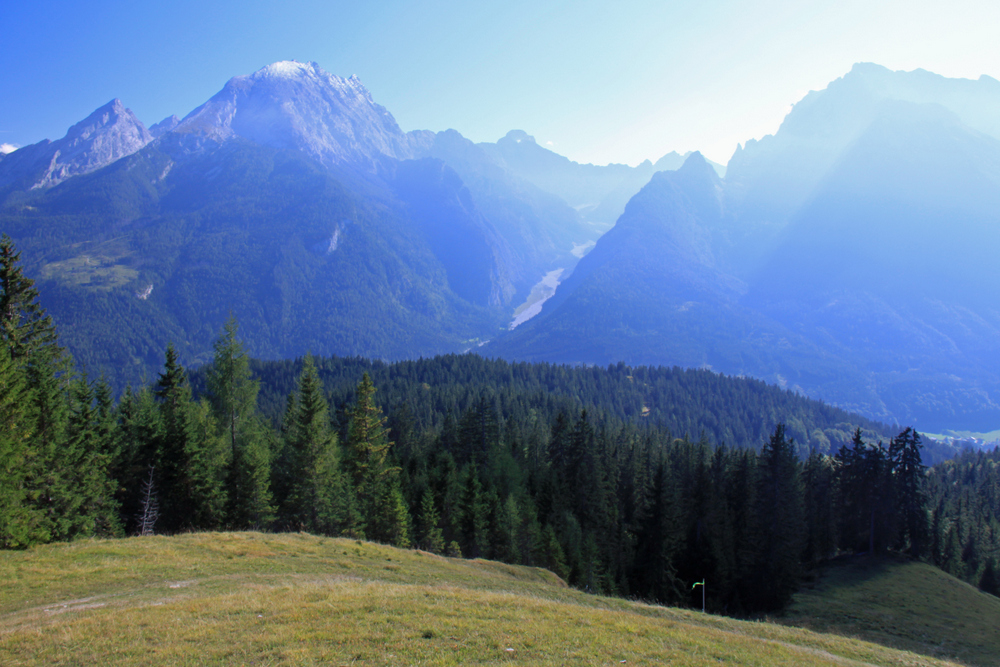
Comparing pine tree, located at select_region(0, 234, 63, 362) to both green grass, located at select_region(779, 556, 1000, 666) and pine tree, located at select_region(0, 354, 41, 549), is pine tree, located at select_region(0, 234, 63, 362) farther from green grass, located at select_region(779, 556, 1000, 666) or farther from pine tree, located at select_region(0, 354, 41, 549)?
green grass, located at select_region(779, 556, 1000, 666)

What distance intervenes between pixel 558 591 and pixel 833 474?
70539 mm

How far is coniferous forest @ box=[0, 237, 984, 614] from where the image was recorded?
102ft

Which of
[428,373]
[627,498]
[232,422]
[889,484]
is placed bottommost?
[627,498]

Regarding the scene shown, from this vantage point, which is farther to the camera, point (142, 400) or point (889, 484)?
point (889, 484)

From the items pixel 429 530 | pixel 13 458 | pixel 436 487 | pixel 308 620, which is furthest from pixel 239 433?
pixel 308 620

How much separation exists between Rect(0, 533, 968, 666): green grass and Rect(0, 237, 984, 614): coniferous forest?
8.47 metres

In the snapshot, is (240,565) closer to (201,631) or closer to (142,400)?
(201,631)

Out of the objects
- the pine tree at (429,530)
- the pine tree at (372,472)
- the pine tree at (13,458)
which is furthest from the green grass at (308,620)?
the pine tree at (429,530)

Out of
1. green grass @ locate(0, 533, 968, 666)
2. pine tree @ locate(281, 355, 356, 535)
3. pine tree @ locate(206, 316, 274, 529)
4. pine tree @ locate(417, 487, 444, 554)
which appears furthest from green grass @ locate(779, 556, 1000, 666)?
pine tree @ locate(206, 316, 274, 529)

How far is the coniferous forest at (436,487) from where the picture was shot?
31094 mm

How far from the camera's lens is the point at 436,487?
61000 mm

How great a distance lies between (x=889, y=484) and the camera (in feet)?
234

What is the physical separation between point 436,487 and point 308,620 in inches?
1790

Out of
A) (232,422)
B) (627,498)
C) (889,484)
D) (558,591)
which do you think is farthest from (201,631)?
(889,484)
